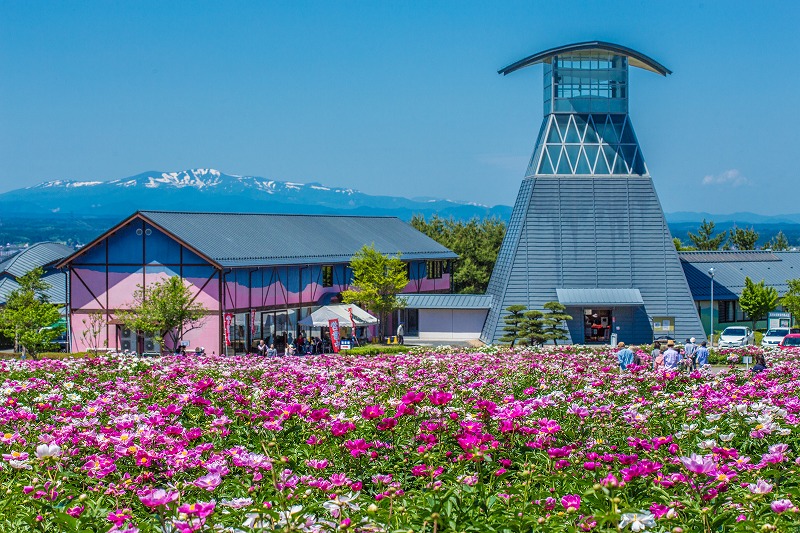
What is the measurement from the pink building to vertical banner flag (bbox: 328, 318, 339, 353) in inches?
119

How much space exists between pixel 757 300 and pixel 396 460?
174ft

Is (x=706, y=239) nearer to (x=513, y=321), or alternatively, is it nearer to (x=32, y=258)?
(x=32, y=258)

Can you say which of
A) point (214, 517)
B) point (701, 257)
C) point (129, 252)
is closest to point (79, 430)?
point (214, 517)

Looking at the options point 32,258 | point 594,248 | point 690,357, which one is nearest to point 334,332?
point 594,248

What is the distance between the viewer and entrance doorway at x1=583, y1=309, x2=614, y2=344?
5050 cm

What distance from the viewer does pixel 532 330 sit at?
46.4m

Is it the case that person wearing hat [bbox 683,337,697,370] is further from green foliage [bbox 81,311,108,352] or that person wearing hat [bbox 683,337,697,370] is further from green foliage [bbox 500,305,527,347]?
green foliage [bbox 81,311,108,352]

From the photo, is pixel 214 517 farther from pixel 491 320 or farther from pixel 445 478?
pixel 491 320

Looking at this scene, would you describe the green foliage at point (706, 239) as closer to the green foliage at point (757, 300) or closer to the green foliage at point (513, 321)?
the green foliage at point (757, 300)

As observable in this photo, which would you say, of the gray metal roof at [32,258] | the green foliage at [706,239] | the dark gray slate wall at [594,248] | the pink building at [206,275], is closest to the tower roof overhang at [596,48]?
the dark gray slate wall at [594,248]

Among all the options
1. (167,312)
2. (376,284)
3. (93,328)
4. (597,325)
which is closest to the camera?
(167,312)

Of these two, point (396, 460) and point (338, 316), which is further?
point (338, 316)

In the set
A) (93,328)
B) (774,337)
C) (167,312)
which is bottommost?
(774,337)

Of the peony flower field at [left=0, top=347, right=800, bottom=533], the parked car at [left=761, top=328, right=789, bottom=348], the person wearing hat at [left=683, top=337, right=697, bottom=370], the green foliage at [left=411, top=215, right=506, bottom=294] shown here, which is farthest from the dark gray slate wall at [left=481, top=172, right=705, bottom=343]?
the peony flower field at [left=0, top=347, right=800, bottom=533]
